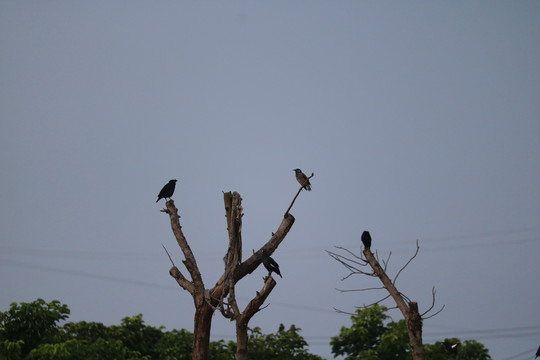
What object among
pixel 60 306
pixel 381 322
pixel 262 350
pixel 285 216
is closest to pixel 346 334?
pixel 381 322

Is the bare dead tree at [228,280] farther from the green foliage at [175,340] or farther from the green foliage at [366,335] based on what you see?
the green foliage at [366,335]

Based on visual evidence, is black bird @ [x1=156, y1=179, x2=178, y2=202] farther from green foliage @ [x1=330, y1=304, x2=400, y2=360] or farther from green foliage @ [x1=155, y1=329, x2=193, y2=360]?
green foliage @ [x1=330, y1=304, x2=400, y2=360]

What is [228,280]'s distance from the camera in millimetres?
11680

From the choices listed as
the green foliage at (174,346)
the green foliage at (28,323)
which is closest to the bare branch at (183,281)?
the green foliage at (28,323)

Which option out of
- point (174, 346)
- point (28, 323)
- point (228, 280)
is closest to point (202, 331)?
point (228, 280)

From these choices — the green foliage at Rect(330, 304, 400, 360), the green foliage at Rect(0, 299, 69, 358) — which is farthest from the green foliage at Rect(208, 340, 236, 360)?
the green foliage at Rect(0, 299, 69, 358)

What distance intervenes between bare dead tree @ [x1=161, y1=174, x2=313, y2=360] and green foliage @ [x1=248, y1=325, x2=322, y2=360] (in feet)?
58.3

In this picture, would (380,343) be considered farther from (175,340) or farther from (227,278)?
(227,278)

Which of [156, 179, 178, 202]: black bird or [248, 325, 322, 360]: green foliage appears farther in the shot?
[248, 325, 322, 360]: green foliage

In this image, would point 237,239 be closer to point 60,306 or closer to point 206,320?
point 206,320

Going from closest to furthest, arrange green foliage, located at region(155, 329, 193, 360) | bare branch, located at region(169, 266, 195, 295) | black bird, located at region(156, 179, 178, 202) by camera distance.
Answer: bare branch, located at region(169, 266, 195, 295), black bird, located at region(156, 179, 178, 202), green foliage, located at region(155, 329, 193, 360)

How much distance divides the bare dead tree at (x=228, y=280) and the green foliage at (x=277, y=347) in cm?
1778

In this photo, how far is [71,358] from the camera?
1888 cm

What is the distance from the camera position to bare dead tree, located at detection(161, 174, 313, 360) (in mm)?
11047
